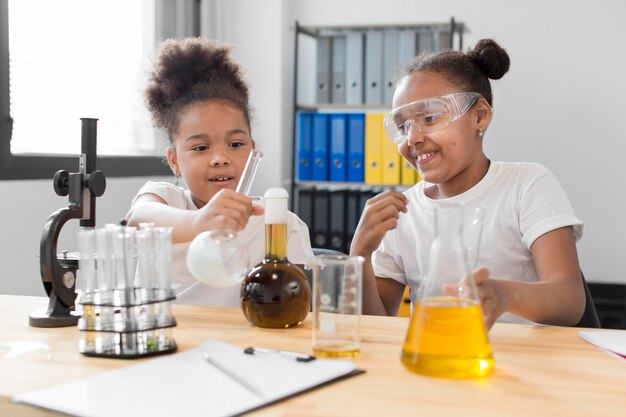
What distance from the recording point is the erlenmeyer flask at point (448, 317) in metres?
0.80

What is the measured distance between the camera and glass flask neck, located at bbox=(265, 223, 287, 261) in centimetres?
106

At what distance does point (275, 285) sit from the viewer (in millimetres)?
1048

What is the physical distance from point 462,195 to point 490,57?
0.34m

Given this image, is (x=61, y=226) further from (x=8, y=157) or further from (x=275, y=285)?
(x=8, y=157)

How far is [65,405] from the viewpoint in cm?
72

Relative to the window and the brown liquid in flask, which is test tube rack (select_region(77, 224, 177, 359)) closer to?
the brown liquid in flask

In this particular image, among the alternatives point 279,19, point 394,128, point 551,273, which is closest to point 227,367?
point 551,273

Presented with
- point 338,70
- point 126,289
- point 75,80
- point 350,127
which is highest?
point 338,70

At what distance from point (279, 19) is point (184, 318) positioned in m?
2.80

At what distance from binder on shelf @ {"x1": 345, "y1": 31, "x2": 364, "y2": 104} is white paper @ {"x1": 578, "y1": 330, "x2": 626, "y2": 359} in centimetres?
249

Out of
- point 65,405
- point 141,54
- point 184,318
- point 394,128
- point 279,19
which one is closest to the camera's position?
point 65,405

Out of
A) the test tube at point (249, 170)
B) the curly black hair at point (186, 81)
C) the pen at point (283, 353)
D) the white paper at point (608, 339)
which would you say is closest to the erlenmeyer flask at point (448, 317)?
the pen at point (283, 353)

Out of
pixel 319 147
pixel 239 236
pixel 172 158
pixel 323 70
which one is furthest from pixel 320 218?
pixel 239 236

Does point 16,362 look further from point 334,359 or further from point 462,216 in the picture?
point 462,216
